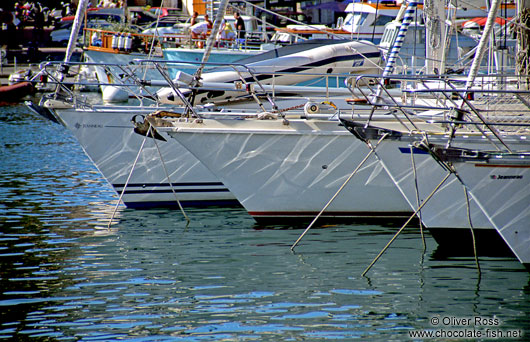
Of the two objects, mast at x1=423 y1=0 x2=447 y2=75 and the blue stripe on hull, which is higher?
mast at x1=423 y1=0 x2=447 y2=75

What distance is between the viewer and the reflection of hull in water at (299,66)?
12875 millimetres

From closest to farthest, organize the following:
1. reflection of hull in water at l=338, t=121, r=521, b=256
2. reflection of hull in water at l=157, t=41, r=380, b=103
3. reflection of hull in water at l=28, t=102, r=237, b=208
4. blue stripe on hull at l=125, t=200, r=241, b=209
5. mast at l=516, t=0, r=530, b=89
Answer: reflection of hull in water at l=338, t=121, r=521, b=256
mast at l=516, t=0, r=530, b=89
reflection of hull in water at l=28, t=102, r=237, b=208
blue stripe on hull at l=125, t=200, r=241, b=209
reflection of hull in water at l=157, t=41, r=380, b=103

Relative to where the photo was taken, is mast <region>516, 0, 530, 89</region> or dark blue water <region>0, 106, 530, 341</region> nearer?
dark blue water <region>0, 106, 530, 341</region>

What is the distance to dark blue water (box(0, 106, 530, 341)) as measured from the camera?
6.86 m

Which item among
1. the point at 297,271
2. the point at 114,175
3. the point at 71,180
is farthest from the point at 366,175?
the point at 71,180

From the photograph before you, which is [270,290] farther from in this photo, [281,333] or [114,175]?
[114,175]

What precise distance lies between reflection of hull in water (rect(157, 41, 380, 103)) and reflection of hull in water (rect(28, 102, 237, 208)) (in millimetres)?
975

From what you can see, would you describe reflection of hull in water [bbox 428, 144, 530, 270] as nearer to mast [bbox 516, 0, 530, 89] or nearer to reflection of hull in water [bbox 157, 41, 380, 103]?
mast [bbox 516, 0, 530, 89]

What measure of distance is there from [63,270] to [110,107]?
14.1 feet

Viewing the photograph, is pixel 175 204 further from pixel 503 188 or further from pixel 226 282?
pixel 503 188

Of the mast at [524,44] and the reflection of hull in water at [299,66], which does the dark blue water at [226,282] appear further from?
the mast at [524,44]

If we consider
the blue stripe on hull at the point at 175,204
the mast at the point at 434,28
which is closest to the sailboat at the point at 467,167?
the mast at the point at 434,28

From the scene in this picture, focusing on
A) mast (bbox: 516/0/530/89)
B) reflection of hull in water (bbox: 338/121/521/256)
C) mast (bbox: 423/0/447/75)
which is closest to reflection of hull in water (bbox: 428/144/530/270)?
reflection of hull in water (bbox: 338/121/521/256)

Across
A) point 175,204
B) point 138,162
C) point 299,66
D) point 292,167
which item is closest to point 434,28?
point 299,66
